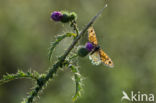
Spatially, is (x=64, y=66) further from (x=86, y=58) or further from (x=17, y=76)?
(x=86, y=58)

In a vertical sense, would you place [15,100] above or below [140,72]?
below

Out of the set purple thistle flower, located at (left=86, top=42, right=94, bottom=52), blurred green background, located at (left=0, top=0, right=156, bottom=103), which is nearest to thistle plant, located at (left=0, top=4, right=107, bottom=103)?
purple thistle flower, located at (left=86, top=42, right=94, bottom=52)

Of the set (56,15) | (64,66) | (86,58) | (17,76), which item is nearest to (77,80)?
(64,66)

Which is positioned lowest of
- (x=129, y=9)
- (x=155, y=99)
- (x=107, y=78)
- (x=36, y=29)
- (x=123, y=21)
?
(x=155, y=99)

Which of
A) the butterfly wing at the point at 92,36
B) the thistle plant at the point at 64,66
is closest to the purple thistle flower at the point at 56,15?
the thistle plant at the point at 64,66

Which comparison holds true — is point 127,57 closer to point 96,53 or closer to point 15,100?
point 15,100

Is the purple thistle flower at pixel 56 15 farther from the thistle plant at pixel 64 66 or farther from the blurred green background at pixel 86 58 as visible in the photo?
the blurred green background at pixel 86 58

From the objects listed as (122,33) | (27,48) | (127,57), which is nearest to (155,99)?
(127,57)

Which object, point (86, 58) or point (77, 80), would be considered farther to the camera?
point (86, 58)
